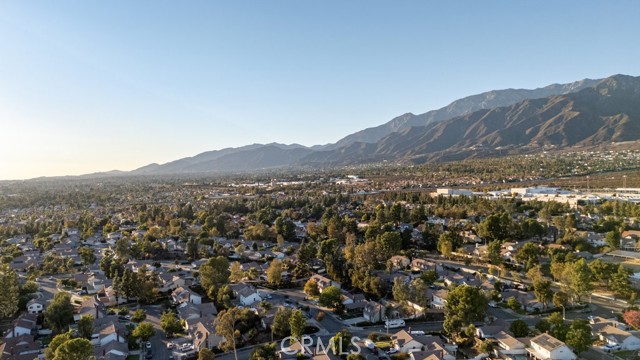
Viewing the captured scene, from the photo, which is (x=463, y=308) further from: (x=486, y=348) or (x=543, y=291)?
(x=543, y=291)

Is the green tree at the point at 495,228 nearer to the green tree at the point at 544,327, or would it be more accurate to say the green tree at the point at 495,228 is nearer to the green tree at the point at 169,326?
the green tree at the point at 544,327

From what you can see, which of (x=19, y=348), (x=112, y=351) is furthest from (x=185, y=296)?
(x=19, y=348)

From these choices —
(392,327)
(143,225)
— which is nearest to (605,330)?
(392,327)

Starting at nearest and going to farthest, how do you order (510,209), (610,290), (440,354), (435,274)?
(440,354) < (610,290) < (435,274) < (510,209)

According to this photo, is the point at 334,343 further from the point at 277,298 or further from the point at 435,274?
the point at 435,274

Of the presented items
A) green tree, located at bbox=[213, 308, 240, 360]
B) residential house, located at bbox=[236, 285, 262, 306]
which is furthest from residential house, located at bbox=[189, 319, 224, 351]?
residential house, located at bbox=[236, 285, 262, 306]

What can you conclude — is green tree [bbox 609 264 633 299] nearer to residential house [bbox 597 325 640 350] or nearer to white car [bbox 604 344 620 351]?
residential house [bbox 597 325 640 350]
